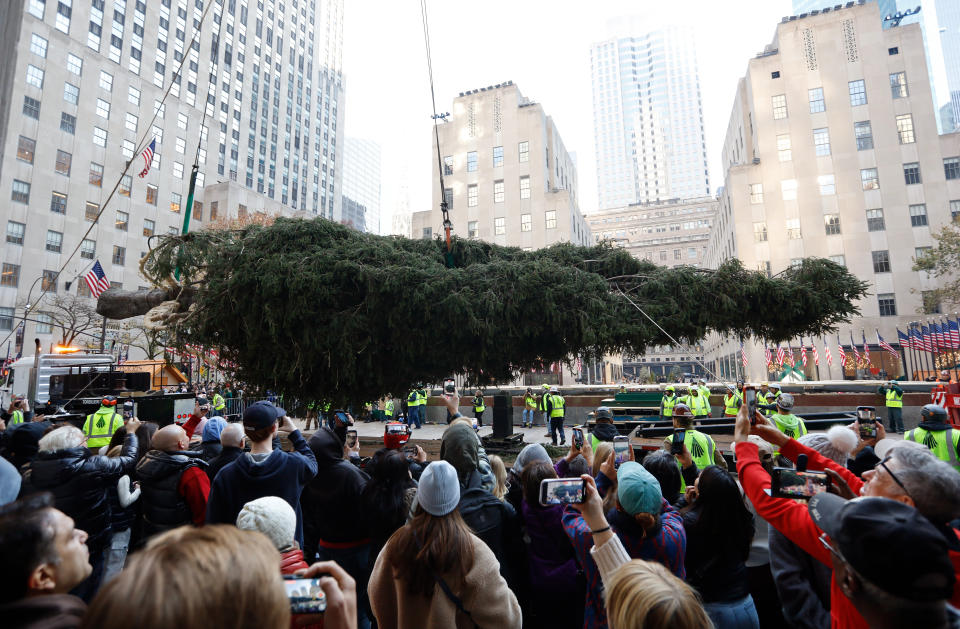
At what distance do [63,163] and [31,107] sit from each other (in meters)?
5.38

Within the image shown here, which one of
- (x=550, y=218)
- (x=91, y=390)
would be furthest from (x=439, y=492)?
(x=550, y=218)

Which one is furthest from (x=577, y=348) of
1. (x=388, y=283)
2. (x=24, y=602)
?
(x=24, y=602)

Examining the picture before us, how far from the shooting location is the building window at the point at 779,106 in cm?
4834

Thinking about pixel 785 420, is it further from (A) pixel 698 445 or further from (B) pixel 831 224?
(B) pixel 831 224

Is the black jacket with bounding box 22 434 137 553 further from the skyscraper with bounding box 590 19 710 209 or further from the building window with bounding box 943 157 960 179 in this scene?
the skyscraper with bounding box 590 19 710 209

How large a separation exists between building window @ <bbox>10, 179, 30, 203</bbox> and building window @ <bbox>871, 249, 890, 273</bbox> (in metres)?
78.0

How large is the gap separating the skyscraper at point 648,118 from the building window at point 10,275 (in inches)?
5981

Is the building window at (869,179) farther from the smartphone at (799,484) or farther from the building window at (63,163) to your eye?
the building window at (63,163)

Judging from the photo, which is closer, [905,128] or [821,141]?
[905,128]

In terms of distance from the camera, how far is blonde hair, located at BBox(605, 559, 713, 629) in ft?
6.19

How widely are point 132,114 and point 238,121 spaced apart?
2214 centimetres

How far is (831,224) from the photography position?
4572cm

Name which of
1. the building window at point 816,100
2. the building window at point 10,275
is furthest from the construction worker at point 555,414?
the building window at point 10,275

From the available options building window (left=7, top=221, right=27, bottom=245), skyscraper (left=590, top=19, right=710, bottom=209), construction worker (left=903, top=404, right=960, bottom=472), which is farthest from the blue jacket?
skyscraper (left=590, top=19, right=710, bottom=209)
